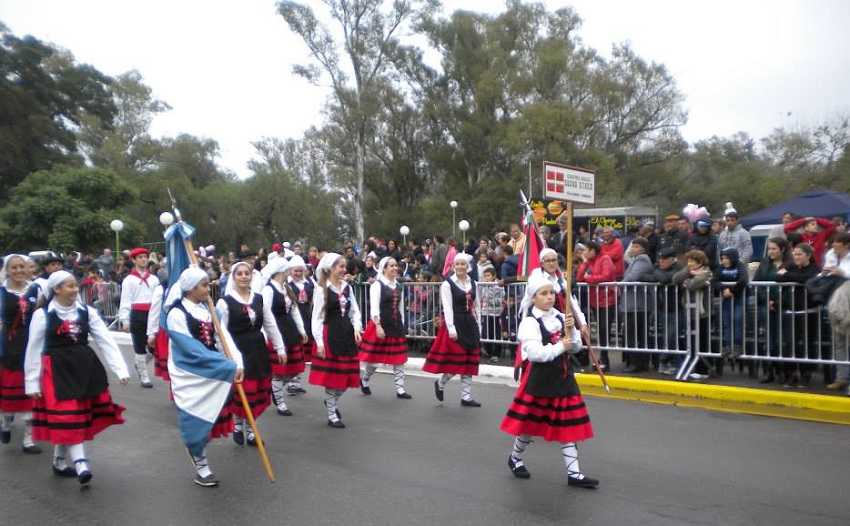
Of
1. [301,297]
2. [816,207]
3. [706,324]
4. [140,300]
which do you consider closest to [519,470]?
[301,297]

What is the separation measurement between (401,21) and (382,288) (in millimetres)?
31359

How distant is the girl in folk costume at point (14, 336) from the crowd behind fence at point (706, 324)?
7262 mm

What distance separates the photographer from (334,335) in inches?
352

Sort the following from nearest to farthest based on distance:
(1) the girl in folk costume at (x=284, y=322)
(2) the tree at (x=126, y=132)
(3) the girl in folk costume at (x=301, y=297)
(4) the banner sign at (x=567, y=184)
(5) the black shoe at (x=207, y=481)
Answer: (5) the black shoe at (x=207, y=481) < (4) the banner sign at (x=567, y=184) < (1) the girl in folk costume at (x=284, y=322) < (3) the girl in folk costume at (x=301, y=297) < (2) the tree at (x=126, y=132)

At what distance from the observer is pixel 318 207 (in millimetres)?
46562

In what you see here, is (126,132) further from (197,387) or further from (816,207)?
(197,387)

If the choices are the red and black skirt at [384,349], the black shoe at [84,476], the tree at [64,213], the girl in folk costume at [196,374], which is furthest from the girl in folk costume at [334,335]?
the tree at [64,213]

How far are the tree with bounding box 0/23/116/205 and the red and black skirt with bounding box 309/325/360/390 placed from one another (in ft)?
122

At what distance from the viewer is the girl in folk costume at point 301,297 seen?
1033cm

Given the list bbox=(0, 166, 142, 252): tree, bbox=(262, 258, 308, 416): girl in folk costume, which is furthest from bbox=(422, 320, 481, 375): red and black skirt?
bbox=(0, 166, 142, 252): tree

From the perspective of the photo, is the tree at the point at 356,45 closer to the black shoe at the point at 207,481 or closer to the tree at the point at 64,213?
the tree at the point at 64,213

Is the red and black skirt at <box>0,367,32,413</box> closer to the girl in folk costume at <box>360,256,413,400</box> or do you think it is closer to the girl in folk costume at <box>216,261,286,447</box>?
the girl in folk costume at <box>216,261,286,447</box>

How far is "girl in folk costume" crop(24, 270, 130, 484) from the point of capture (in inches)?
254

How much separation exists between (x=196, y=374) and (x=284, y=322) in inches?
142
